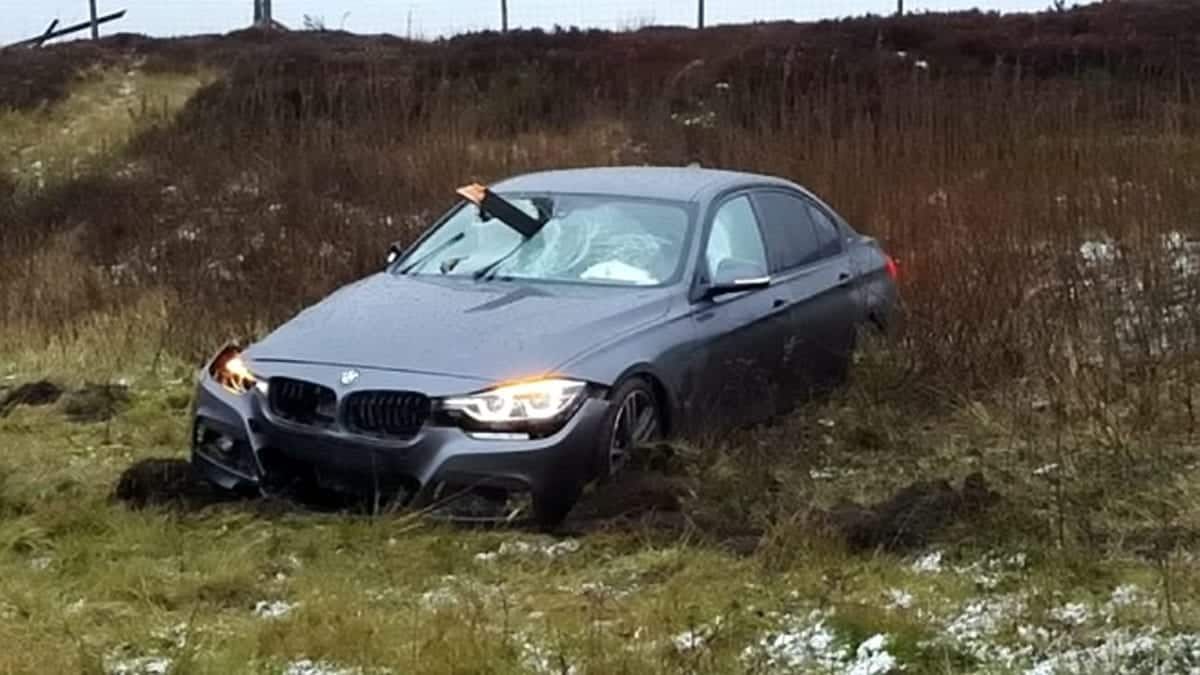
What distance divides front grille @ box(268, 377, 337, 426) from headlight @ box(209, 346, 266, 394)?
83 millimetres

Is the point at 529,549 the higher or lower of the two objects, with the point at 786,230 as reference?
lower

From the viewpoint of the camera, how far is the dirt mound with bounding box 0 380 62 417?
9.48 metres

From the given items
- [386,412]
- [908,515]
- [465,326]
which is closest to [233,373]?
[386,412]

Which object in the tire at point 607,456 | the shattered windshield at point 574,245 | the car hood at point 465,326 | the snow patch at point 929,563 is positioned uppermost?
the shattered windshield at point 574,245

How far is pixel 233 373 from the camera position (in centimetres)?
714

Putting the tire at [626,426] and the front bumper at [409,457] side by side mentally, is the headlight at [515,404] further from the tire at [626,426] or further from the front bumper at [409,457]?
the tire at [626,426]

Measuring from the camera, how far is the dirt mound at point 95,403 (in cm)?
908

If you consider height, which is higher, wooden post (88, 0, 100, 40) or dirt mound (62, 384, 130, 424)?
wooden post (88, 0, 100, 40)

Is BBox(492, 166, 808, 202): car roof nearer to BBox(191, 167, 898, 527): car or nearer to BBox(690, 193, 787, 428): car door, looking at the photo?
BBox(191, 167, 898, 527): car

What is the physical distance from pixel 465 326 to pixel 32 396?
3.55 meters

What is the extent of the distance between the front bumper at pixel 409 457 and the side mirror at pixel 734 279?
1159mm

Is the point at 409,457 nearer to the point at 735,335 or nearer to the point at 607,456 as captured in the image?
the point at 607,456

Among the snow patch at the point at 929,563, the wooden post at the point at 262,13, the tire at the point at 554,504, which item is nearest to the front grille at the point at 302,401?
the tire at the point at 554,504

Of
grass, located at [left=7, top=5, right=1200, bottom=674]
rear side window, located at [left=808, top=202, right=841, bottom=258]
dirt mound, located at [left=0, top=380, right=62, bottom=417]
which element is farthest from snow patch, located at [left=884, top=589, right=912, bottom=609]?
dirt mound, located at [left=0, top=380, right=62, bottom=417]
